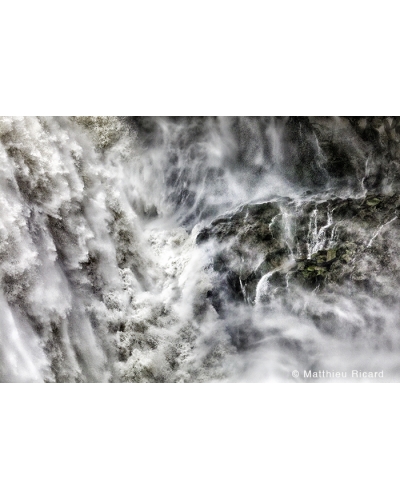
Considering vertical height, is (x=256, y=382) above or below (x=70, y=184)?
below

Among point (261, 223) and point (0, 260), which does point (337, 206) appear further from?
point (0, 260)

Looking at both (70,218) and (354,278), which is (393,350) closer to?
(354,278)

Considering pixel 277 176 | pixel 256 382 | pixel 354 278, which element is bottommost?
pixel 256 382

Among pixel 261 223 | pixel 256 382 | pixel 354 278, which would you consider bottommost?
pixel 256 382

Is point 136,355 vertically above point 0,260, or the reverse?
point 0,260

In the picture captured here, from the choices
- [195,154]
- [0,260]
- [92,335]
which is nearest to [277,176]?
[195,154]

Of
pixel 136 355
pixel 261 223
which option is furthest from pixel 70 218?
pixel 261 223
